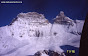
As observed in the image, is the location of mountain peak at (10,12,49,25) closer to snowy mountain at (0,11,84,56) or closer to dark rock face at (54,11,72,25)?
snowy mountain at (0,11,84,56)

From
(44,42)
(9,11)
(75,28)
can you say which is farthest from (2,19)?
(75,28)

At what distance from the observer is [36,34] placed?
2.23m

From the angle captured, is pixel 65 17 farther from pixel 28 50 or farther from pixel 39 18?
pixel 28 50

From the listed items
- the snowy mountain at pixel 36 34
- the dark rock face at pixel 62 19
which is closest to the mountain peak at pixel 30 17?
the snowy mountain at pixel 36 34

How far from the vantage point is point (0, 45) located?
2.20m

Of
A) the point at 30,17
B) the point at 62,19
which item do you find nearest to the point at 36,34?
the point at 30,17

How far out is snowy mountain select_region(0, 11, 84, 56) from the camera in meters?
2.17

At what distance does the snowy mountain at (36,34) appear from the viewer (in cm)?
217

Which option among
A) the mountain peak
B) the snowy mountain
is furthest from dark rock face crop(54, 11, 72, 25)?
the mountain peak

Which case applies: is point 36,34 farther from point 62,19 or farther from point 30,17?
point 62,19

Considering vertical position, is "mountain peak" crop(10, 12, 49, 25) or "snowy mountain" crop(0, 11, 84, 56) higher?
"mountain peak" crop(10, 12, 49, 25)

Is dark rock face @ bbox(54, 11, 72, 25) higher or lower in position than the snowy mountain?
higher

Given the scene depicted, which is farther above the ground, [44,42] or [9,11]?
[9,11]

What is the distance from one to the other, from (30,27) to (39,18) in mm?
238
